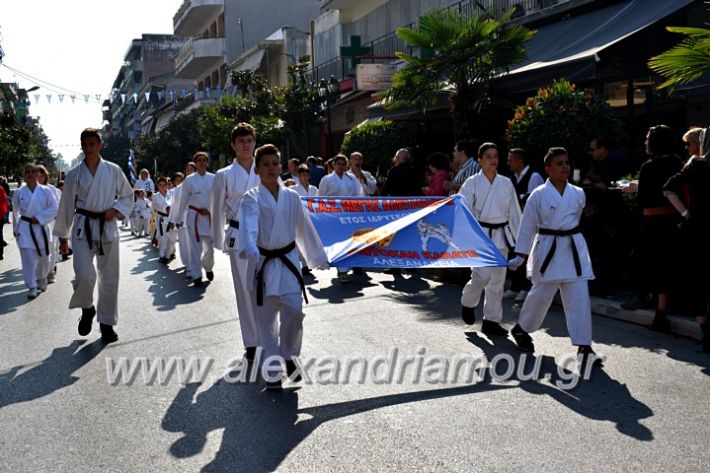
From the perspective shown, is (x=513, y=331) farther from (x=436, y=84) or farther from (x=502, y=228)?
(x=436, y=84)

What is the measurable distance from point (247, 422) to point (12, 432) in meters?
1.51

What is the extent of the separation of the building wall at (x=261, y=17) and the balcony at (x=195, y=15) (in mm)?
1530

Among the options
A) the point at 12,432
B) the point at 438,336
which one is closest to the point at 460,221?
the point at 438,336

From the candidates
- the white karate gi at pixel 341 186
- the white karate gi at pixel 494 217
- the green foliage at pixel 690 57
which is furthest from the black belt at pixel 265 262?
the white karate gi at pixel 341 186

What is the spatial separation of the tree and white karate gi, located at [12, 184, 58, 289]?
7.06m

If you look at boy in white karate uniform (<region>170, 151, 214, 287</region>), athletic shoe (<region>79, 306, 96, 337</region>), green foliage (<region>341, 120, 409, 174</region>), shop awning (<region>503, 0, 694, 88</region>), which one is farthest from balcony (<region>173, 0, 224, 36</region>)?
athletic shoe (<region>79, 306, 96, 337</region>)

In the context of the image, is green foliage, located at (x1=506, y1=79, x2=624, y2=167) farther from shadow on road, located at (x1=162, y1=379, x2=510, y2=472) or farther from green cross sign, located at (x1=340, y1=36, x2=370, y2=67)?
green cross sign, located at (x1=340, y1=36, x2=370, y2=67)

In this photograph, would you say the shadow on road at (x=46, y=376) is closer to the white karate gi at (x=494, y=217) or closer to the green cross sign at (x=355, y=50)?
the white karate gi at (x=494, y=217)

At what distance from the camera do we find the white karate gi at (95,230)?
8.37m

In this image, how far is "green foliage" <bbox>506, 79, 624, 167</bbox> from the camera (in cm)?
1102

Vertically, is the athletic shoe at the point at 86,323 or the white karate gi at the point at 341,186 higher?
the white karate gi at the point at 341,186

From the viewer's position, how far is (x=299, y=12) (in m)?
58.4

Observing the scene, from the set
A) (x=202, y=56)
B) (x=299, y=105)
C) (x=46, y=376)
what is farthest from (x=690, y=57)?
(x=202, y=56)

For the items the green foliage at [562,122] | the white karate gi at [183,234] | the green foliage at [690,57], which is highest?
the green foliage at [690,57]
